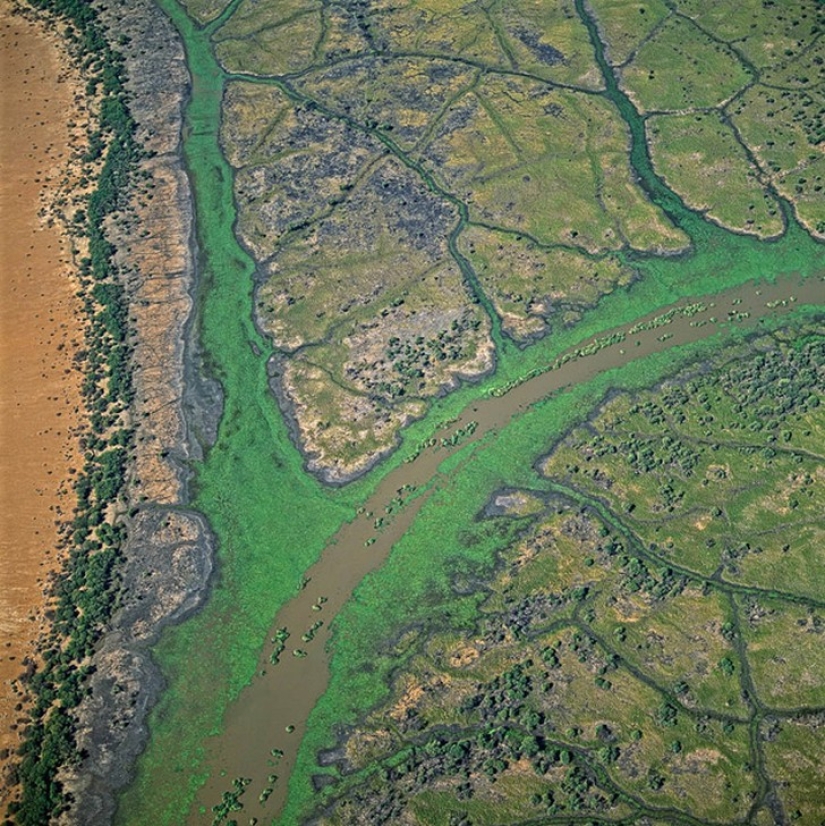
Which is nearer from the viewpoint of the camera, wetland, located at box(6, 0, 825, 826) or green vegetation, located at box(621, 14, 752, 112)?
wetland, located at box(6, 0, 825, 826)

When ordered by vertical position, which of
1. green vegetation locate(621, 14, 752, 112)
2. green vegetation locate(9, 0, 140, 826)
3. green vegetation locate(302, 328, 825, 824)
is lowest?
green vegetation locate(302, 328, 825, 824)

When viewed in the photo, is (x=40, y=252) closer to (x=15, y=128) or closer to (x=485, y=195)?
(x=15, y=128)

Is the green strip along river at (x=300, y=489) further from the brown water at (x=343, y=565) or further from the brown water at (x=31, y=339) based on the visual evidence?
the brown water at (x=31, y=339)

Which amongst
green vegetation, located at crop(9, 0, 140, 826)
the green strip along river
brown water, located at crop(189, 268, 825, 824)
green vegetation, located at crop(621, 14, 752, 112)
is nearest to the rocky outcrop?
green vegetation, located at crop(9, 0, 140, 826)

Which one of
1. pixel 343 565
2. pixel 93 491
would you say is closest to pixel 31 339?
pixel 93 491

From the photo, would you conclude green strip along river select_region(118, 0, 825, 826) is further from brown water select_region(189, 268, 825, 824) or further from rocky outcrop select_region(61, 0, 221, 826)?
rocky outcrop select_region(61, 0, 221, 826)

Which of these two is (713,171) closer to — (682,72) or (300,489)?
(682,72)

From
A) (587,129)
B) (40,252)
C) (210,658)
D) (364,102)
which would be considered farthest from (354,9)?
(210,658)
